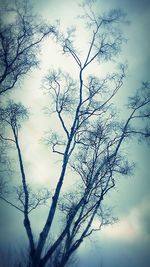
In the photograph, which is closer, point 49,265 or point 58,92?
point 58,92

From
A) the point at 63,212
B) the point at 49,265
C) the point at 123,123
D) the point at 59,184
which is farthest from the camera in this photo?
the point at 49,265

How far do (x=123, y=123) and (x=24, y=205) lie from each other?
6585 millimetres

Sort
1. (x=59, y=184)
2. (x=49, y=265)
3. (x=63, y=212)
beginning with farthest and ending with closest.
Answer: (x=49, y=265)
(x=63, y=212)
(x=59, y=184)

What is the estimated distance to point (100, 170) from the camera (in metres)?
12.8

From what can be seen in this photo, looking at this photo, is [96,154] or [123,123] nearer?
[96,154]

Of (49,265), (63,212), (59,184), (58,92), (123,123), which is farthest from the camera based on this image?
(49,265)

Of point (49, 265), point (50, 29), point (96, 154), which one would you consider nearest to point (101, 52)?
point (50, 29)

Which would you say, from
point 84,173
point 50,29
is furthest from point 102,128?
point 50,29

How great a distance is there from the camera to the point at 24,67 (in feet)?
43.6

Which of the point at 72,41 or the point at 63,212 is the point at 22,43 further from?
the point at 63,212

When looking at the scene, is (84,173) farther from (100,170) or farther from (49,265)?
(49,265)

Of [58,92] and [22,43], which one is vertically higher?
[22,43]

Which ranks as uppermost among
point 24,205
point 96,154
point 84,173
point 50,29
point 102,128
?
point 50,29

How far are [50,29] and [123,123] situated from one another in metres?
6.08
